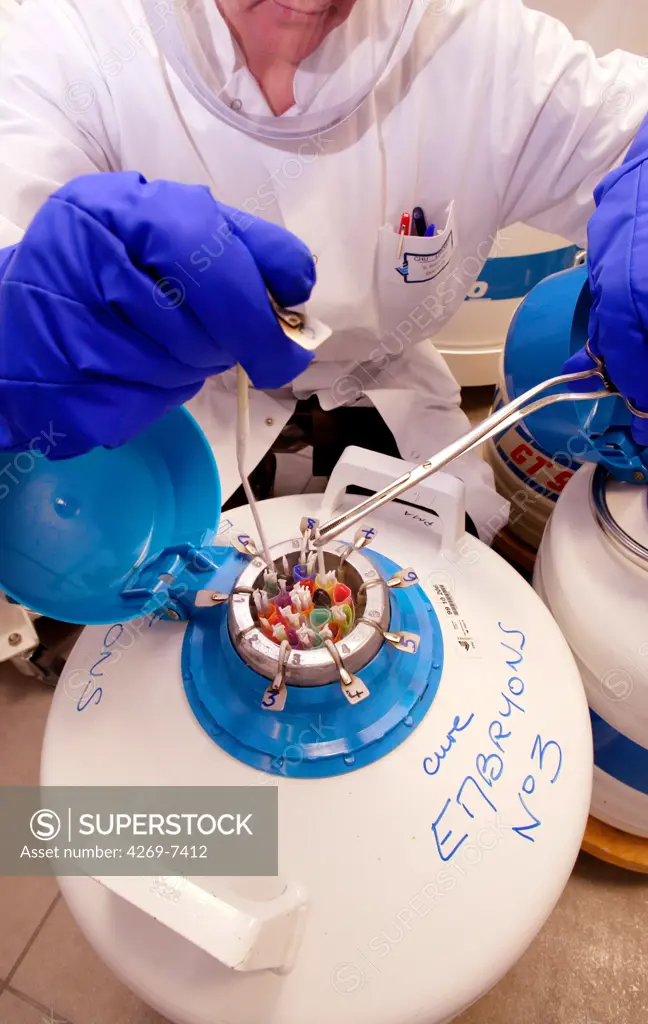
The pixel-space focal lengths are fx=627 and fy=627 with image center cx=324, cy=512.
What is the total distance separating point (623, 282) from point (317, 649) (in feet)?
1.34

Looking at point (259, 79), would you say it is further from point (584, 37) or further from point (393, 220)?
A: point (584, 37)

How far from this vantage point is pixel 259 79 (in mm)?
680

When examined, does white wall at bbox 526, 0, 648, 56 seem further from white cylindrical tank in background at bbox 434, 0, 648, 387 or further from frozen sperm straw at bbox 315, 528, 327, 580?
frozen sperm straw at bbox 315, 528, 327, 580

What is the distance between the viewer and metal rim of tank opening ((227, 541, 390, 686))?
51 centimetres

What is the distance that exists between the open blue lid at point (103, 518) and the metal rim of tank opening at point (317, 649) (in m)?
0.07

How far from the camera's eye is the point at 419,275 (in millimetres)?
776

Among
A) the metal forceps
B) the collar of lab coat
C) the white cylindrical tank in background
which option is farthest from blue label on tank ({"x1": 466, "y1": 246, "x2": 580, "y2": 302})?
the metal forceps

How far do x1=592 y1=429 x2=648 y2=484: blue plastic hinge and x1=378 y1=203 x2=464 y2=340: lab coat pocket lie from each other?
0.29 m

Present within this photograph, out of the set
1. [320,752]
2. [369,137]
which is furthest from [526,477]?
[320,752]

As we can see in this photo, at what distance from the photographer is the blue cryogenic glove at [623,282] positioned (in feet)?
1.76

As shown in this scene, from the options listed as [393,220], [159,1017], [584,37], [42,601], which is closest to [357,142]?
[393,220]

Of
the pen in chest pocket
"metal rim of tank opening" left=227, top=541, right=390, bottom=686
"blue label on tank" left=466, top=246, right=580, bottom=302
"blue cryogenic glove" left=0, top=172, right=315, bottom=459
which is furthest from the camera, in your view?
"blue label on tank" left=466, top=246, right=580, bottom=302

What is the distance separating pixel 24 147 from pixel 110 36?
6.6 inches

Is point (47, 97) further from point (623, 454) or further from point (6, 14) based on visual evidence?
point (623, 454)
